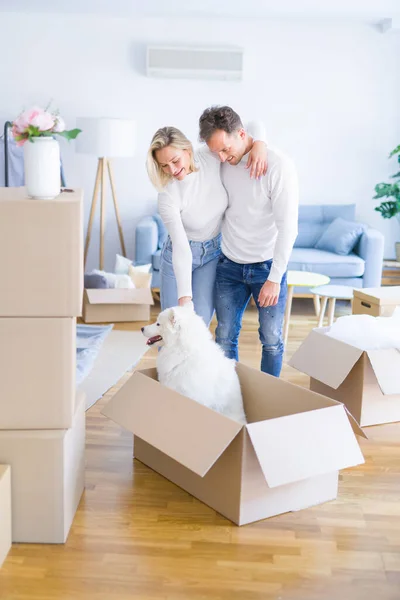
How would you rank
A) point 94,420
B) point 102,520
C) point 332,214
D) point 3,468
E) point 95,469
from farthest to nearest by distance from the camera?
point 332,214 → point 94,420 → point 95,469 → point 102,520 → point 3,468

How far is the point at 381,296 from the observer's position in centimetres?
372

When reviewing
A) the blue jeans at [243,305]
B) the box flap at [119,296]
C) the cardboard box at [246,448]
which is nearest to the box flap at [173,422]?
the cardboard box at [246,448]

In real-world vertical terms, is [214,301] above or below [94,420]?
above

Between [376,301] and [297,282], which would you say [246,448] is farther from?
[297,282]

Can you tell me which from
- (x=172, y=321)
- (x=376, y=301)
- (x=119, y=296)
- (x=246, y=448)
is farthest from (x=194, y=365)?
(x=119, y=296)

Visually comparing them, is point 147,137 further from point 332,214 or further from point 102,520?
point 102,520

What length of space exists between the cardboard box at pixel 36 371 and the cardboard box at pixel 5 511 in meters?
0.14

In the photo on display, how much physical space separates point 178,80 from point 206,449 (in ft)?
14.9

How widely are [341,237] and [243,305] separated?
2849mm

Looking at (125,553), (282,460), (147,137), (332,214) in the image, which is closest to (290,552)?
(282,460)

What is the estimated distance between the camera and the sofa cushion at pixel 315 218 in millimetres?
6039

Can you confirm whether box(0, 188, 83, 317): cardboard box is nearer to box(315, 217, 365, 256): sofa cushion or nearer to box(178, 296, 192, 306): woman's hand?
box(178, 296, 192, 306): woman's hand

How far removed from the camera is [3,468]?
2.14 metres

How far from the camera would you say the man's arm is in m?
2.73
